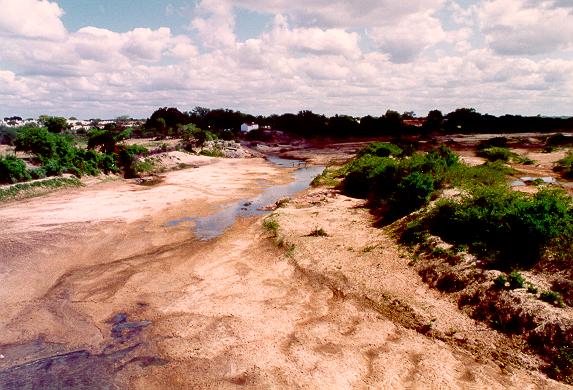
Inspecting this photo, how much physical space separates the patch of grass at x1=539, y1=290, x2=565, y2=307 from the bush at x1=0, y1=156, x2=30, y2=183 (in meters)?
36.8

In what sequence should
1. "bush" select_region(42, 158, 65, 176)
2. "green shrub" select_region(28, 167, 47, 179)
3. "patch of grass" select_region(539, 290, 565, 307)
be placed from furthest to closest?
"bush" select_region(42, 158, 65, 176)
"green shrub" select_region(28, 167, 47, 179)
"patch of grass" select_region(539, 290, 565, 307)

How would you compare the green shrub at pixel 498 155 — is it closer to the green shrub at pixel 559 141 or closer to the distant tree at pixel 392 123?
the green shrub at pixel 559 141

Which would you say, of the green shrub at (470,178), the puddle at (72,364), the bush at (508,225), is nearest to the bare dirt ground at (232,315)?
the puddle at (72,364)

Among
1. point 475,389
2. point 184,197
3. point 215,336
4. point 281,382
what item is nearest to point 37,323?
point 215,336

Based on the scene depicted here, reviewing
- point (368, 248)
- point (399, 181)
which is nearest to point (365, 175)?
point (399, 181)

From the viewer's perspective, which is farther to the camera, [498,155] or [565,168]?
[498,155]

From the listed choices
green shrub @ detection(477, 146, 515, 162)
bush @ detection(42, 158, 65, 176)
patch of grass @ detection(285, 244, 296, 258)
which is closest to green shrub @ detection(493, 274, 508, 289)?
patch of grass @ detection(285, 244, 296, 258)

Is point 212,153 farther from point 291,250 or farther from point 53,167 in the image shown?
point 291,250

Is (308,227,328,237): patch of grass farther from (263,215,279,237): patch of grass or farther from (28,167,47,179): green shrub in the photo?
(28,167,47,179): green shrub

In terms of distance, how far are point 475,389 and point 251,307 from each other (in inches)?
280

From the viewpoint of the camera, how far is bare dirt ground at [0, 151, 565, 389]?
33.0ft

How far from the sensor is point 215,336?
1178cm

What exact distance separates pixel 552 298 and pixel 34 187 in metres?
35.9

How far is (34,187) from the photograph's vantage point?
1282 inches
